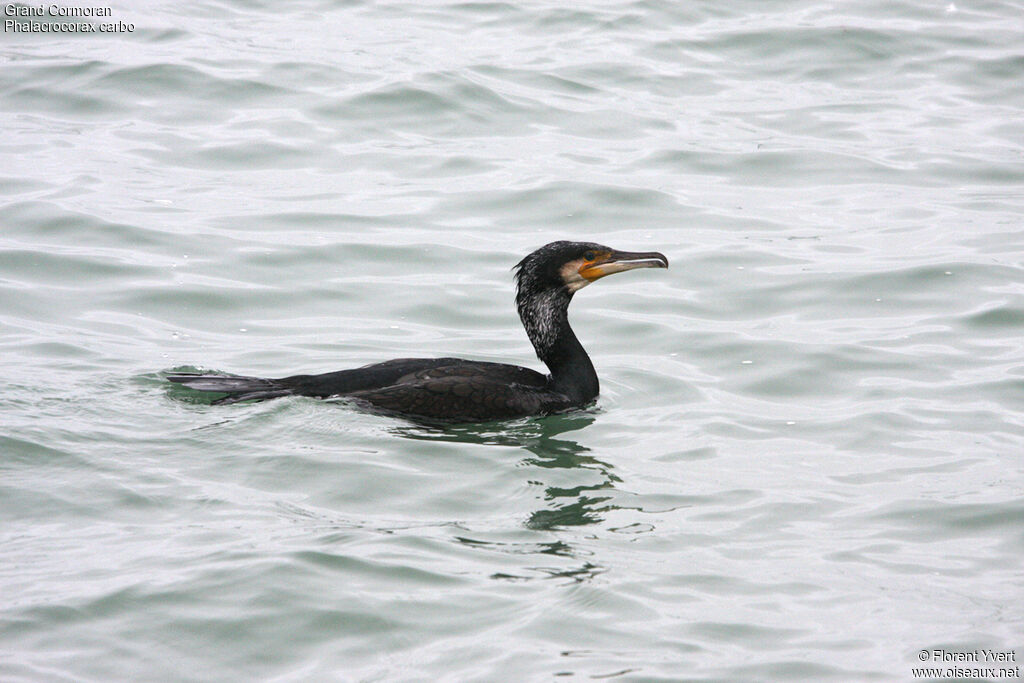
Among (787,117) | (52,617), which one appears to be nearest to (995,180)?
(787,117)

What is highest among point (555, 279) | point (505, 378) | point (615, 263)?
point (615, 263)

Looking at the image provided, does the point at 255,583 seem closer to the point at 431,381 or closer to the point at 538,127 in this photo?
the point at 431,381

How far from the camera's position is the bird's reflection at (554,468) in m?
6.19

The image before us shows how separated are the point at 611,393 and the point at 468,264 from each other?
2.34m

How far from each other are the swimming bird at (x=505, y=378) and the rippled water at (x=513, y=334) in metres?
0.15

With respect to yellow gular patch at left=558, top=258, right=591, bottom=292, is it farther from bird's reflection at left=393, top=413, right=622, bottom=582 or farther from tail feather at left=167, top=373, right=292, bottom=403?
tail feather at left=167, top=373, right=292, bottom=403

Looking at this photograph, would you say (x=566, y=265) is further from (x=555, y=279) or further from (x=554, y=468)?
(x=554, y=468)

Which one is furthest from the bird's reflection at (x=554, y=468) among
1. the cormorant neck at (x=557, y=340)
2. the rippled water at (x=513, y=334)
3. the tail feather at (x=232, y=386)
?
the tail feather at (x=232, y=386)

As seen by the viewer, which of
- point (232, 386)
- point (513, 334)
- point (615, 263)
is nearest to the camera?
point (232, 386)

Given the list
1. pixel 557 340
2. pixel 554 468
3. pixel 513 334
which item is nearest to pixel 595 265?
pixel 557 340

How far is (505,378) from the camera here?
799 centimetres

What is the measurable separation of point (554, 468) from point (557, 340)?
130 centimetres

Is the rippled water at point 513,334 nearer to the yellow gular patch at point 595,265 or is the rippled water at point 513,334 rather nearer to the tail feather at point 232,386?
the tail feather at point 232,386

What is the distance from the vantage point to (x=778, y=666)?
531cm
